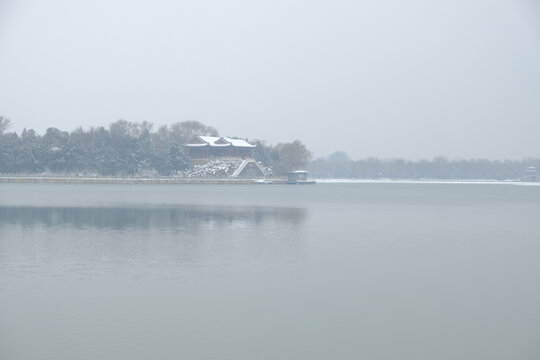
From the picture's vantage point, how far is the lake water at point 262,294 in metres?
10.5

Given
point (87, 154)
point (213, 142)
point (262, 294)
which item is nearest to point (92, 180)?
point (87, 154)

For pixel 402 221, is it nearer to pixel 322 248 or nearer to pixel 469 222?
pixel 469 222

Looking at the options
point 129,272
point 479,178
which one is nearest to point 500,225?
point 129,272

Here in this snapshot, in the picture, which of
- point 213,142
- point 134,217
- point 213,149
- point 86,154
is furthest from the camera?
point 213,142

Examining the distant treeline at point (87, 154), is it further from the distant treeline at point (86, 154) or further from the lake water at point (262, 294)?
the lake water at point (262, 294)

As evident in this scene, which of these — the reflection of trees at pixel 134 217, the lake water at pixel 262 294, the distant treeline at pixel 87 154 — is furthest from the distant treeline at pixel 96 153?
the lake water at pixel 262 294

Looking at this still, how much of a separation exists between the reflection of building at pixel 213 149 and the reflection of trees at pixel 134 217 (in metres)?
77.4

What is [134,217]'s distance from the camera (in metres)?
32.4

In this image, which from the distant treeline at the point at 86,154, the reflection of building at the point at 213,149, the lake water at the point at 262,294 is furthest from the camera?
the reflection of building at the point at 213,149

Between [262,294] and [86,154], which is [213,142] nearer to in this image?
[86,154]

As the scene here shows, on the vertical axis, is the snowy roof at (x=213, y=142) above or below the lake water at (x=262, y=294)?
above

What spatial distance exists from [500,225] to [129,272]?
930 inches

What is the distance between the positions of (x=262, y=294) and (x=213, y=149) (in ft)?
341

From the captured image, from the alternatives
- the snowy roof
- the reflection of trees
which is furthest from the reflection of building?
the reflection of trees
